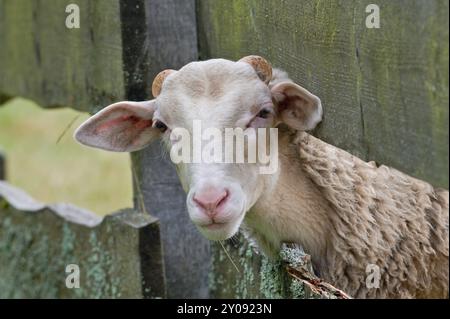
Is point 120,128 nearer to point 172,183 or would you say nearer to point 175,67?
point 175,67

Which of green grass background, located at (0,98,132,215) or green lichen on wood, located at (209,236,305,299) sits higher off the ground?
green lichen on wood, located at (209,236,305,299)

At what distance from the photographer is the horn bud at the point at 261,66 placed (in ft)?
12.8

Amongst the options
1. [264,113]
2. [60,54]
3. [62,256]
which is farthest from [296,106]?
[62,256]

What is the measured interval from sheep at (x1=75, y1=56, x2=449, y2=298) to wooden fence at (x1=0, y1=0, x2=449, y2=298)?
0.18 m

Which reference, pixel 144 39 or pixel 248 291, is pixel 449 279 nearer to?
pixel 248 291

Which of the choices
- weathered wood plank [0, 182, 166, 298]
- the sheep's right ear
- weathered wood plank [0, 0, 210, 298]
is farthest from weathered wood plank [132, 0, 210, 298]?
the sheep's right ear

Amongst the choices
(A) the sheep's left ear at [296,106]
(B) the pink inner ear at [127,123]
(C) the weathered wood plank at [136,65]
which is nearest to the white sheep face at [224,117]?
(A) the sheep's left ear at [296,106]

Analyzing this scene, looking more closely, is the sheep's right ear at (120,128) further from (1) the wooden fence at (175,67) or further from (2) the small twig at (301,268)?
(2) the small twig at (301,268)

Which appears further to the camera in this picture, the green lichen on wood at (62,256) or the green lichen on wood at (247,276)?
the green lichen on wood at (62,256)

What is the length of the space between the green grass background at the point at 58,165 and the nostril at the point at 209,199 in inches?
213

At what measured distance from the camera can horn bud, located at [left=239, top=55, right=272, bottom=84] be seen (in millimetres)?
Result: 3908

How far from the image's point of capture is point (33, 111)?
528 inches

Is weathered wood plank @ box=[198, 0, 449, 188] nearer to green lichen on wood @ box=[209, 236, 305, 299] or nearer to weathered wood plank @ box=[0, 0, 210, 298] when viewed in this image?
weathered wood plank @ box=[0, 0, 210, 298]

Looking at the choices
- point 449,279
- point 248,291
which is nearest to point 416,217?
point 449,279
